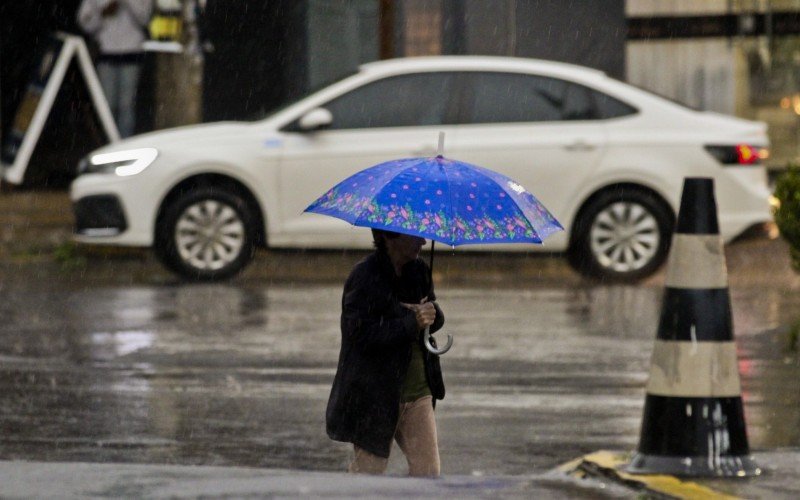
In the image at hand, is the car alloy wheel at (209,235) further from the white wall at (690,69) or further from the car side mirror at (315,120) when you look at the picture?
the white wall at (690,69)

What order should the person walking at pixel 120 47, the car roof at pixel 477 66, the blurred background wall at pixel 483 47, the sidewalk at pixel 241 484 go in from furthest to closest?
1. the blurred background wall at pixel 483 47
2. the person walking at pixel 120 47
3. the car roof at pixel 477 66
4. the sidewalk at pixel 241 484

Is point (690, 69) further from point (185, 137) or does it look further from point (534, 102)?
point (185, 137)

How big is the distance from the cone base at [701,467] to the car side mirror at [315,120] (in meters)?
8.31

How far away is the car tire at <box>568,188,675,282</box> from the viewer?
14.6 m

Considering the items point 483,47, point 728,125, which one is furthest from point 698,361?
point 483,47

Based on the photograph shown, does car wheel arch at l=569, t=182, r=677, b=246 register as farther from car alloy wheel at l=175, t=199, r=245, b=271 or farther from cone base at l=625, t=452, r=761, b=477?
cone base at l=625, t=452, r=761, b=477

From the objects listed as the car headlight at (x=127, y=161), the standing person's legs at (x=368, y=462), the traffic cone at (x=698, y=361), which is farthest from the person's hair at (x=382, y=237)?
the car headlight at (x=127, y=161)

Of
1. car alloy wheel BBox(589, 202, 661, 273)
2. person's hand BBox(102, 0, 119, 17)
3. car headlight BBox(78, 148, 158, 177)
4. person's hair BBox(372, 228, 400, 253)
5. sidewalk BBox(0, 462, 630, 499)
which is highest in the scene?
person's hand BBox(102, 0, 119, 17)

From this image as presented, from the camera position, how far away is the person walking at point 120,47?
62.3ft

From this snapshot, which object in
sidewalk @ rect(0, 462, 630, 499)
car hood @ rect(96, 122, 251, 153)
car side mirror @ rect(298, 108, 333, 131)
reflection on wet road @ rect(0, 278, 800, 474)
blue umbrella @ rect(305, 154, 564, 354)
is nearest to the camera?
sidewalk @ rect(0, 462, 630, 499)

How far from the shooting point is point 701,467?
641cm

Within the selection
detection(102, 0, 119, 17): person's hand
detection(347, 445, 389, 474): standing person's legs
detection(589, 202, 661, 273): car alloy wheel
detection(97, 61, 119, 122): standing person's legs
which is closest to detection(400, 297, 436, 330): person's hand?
detection(347, 445, 389, 474): standing person's legs

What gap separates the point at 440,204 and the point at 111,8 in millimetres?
13278

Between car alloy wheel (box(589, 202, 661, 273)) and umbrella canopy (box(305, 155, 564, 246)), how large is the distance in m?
8.20
